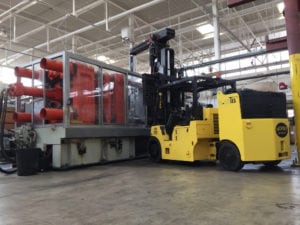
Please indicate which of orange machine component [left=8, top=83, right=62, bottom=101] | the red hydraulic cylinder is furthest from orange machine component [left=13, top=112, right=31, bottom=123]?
the red hydraulic cylinder

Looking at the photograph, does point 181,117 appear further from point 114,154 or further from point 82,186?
point 82,186

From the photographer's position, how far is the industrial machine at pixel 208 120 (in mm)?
4977

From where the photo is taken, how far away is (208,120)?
5934 millimetres

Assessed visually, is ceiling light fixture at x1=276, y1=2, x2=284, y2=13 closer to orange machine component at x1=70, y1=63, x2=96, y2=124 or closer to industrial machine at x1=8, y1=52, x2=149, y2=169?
A: industrial machine at x1=8, y1=52, x2=149, y2=169

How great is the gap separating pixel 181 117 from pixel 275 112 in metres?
2.03

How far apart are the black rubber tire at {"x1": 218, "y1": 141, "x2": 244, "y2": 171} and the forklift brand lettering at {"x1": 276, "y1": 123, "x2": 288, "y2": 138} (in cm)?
80

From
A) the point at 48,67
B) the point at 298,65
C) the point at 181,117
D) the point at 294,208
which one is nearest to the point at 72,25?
the point at 48,67

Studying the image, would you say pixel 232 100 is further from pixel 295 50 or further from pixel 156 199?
pixel 156 199

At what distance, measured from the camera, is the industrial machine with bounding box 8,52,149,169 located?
6.11m

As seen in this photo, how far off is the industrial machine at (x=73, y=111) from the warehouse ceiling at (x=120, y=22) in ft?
12.6

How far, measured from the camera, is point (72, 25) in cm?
1331

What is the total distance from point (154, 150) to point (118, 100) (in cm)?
172

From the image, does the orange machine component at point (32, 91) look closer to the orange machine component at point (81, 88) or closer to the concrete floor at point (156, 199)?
the orange machine component at point (81, 88)

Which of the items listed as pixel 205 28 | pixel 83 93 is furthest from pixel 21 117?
pixel 205 28
